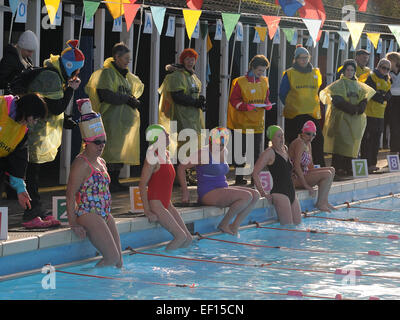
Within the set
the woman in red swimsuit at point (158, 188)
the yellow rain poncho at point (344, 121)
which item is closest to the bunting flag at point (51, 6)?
the woman in red swimsuit at point (158, 188)

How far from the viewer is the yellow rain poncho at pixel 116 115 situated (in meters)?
9.86

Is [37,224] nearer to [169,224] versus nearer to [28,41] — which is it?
[169,224]

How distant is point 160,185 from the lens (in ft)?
27.0

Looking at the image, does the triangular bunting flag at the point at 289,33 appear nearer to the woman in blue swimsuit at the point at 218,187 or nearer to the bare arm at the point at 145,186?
the woman in blue swimsuit at the point at 218,187

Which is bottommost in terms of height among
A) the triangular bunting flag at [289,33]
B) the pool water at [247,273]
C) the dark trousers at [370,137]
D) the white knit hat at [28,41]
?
the pool water at [247,273]

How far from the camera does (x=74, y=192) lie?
23.5ft

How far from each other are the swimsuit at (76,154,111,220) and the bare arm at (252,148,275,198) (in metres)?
2.83

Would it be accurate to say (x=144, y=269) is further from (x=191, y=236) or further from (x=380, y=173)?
(x=380, y=173)

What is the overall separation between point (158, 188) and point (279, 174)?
7.13 ft

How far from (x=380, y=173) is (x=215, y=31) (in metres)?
3.53

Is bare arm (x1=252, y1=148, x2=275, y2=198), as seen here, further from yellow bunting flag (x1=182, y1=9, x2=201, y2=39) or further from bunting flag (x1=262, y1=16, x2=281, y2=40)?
bunting flag (x1=262, y1=16, x2=281, y2=40)

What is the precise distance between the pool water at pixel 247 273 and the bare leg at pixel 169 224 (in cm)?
8
